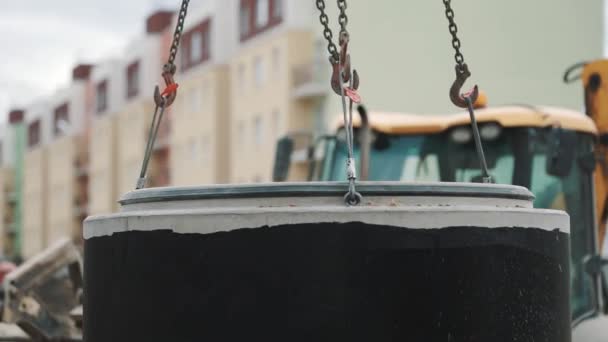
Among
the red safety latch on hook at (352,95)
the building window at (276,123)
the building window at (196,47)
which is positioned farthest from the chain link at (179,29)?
the building window at (196,47)

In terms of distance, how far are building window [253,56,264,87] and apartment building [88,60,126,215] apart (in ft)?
65.6

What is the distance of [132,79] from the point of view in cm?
6838

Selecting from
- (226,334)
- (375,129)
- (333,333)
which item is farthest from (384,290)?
(375,129)

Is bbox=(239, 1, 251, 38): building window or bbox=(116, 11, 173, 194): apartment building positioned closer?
bbox=(239, 1, 251, 38): building window

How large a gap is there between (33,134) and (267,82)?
1755 inches

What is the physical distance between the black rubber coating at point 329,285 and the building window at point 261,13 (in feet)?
150

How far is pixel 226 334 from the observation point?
3.87 meters

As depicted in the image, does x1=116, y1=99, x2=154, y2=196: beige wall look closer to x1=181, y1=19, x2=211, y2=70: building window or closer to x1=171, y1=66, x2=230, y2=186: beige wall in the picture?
x1=171, y1=66, x2=230, y2=186: beige wall

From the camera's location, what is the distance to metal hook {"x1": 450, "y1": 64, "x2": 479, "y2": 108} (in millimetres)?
4992

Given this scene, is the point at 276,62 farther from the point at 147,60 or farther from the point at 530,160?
the point at 530,160

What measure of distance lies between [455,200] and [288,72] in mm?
42842

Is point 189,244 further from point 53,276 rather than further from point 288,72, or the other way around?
point 288,72

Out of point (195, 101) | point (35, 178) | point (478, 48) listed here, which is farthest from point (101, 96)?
point (478, 48)

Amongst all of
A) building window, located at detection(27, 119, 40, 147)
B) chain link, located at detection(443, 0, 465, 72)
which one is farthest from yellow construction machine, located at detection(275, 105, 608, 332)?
building window, located at detection(27, 119, 40, 147)
